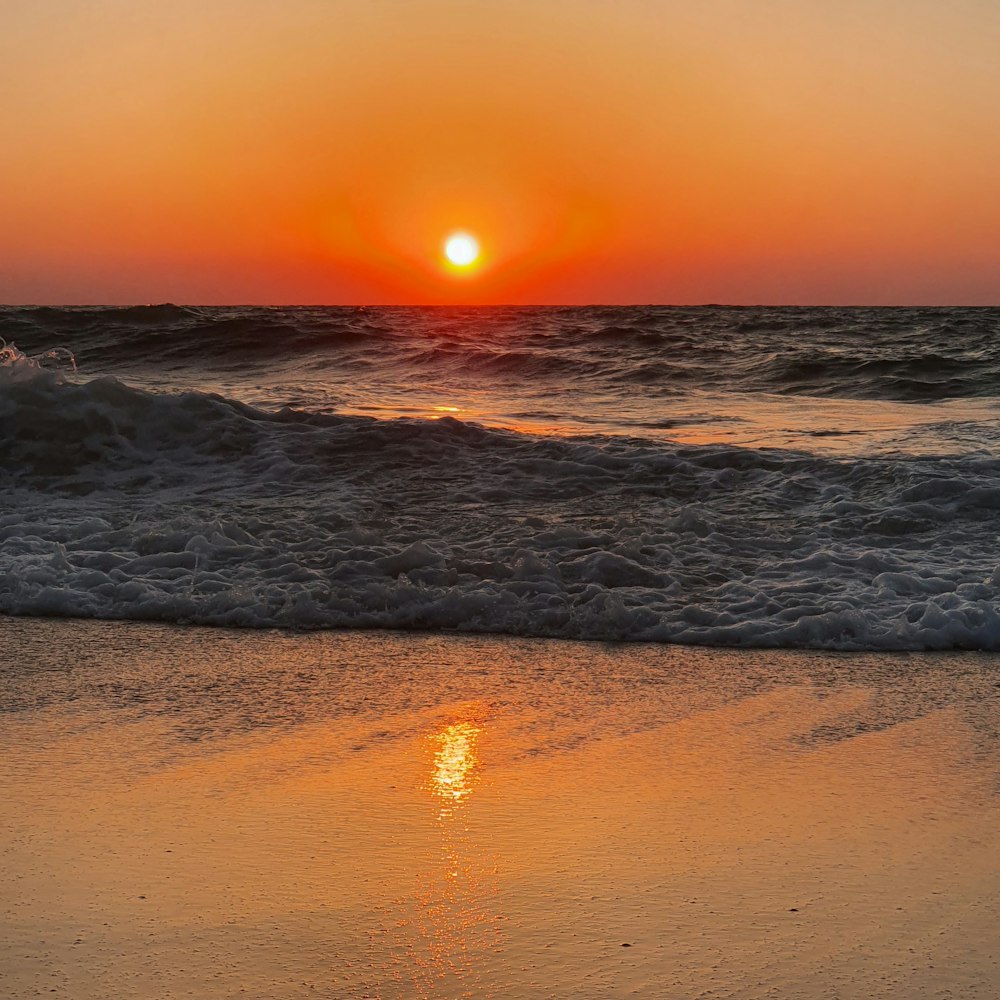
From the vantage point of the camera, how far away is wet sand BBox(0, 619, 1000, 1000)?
229 centimetres

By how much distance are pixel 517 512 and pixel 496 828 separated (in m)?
4.77

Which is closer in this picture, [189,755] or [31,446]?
[189,755]

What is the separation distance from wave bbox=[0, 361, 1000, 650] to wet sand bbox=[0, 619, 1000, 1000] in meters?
0.74

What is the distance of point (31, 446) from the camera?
9.11 meters

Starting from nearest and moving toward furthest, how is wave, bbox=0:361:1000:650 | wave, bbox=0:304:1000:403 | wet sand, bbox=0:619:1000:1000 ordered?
wet sand, bbox=0:619:1000:1000, wave, bbox=0:361:1000:650, wave, bbox=0:304:1000:403

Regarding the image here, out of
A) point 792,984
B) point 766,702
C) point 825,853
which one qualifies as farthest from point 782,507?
point 792,984

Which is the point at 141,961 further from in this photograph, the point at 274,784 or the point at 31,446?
the point at 31,446

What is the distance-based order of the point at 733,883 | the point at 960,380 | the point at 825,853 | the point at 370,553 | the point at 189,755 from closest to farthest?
the point at 733,883 → the point at 825,853 → the point at 189,755 → the point at 370,553 → the point at 960,380

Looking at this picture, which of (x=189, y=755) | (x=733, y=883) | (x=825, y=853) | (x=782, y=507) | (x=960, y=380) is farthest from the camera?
(x=960, y=380)

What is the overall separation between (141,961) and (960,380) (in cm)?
1644

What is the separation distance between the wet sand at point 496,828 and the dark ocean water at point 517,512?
814 millimetres

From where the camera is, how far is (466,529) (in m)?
7.18

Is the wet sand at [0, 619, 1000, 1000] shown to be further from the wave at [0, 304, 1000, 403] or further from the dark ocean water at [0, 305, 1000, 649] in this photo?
the wave at [0, 304, 1000, 403]

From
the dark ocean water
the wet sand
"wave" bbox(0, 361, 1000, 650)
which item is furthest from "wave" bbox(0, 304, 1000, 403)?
the wet sand
